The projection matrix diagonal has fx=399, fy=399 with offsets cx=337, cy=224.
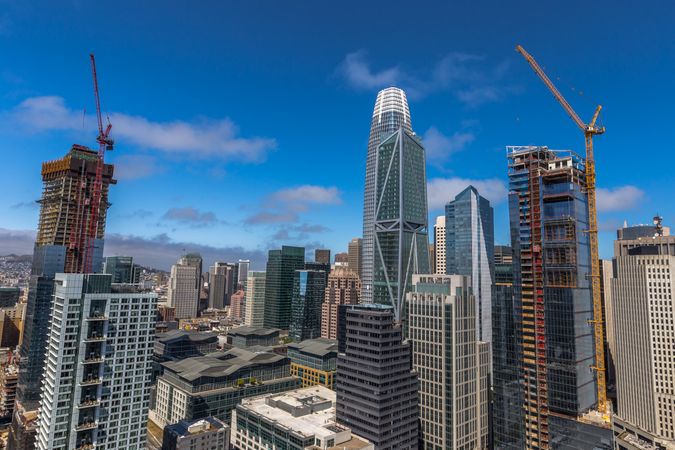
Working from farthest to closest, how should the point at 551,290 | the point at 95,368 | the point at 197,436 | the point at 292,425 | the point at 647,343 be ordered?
the point at 647,343 → the point at 551,290 → the point at 292,425 → the point at 197,436 → the point at 95,368

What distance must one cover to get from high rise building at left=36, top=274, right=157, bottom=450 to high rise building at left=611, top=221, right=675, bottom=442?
199m

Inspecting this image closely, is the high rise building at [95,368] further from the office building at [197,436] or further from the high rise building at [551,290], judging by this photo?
the high rise building at [551,290]

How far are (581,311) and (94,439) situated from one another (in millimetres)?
177542

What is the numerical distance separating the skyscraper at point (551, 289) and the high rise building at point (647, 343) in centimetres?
3389

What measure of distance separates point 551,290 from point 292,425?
11669 centimetres

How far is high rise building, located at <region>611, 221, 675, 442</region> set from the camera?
559ft

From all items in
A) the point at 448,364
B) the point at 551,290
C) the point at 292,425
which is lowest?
the point at 292,425

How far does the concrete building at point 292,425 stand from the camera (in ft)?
446

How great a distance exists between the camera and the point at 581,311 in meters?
163

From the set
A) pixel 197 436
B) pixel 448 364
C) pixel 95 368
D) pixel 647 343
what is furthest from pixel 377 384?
pixel 647 343

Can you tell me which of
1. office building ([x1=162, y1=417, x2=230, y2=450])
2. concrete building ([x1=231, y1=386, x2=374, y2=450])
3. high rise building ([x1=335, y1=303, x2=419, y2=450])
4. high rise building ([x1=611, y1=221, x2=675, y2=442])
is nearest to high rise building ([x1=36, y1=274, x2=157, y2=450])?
office building ([x1=162, y1=417, x2=230, y2=450])

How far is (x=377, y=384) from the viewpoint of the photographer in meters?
147

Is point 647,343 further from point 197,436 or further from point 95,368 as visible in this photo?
point 95,368

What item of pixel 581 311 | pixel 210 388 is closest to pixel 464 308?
pixel 581 311
